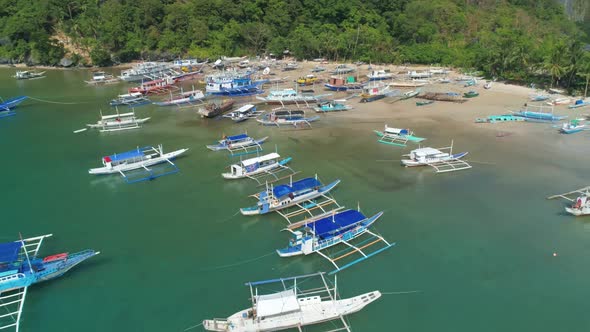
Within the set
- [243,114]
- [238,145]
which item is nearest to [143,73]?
[243,114]

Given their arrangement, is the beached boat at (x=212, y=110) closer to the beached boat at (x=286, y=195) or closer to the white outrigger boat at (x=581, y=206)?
the beached boat at (x=286, y=195)

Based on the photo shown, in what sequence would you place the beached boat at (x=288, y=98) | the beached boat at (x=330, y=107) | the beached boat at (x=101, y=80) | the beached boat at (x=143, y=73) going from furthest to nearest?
1. the beached boat at (x=143, y=73)
2. the beached boat at (x=101, y=80)
3. the beached boat at (x=288, y=98)
4. the beached boat at (x=330, y=107)

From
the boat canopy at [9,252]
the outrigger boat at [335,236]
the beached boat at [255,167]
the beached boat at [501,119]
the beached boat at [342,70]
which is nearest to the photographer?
the boat canopy at [9,252]

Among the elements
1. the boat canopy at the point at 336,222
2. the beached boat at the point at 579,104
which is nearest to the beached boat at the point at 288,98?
the beached boat at the point at 579,104

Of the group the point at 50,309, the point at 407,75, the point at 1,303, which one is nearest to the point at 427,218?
the point at 50,309

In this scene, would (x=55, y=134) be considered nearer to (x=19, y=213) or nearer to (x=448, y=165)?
(x=19, y=213)

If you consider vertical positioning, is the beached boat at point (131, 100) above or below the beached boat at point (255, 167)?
above

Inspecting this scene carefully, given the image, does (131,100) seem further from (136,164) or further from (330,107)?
(330,107)
